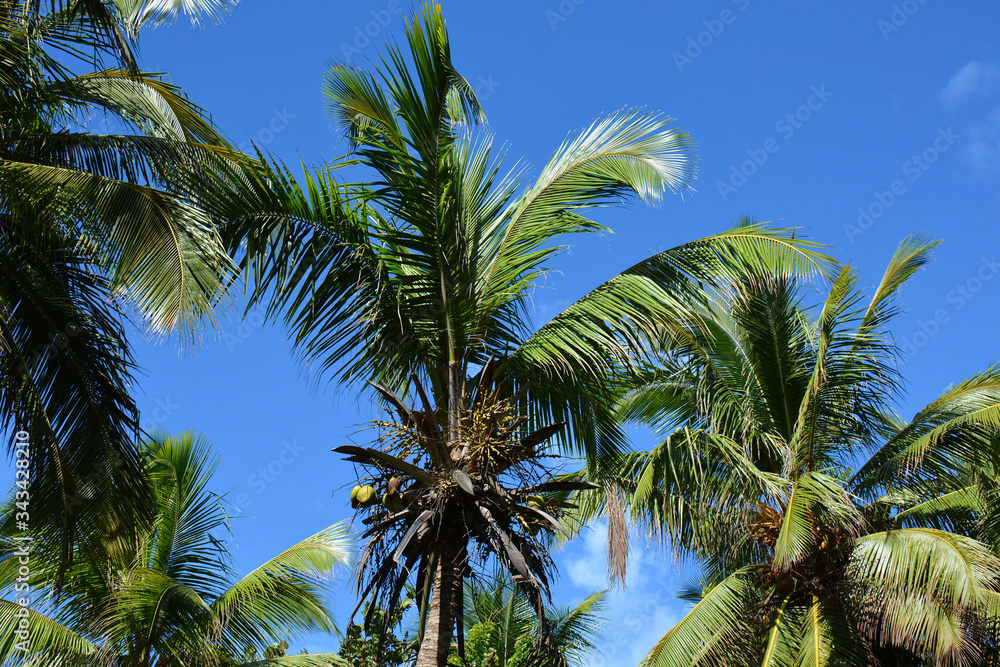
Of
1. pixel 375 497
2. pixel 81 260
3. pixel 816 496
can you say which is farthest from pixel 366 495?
pixel 816 496

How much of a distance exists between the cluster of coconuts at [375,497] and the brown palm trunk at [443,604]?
0.39 m

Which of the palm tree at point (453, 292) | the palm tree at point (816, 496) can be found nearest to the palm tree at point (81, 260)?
the palm tree at point (453, 292)

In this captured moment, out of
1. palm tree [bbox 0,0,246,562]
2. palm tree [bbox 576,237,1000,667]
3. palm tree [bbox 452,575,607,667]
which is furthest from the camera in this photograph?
palm tree [bbox 452,575,607,667]

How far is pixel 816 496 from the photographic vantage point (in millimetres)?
9141

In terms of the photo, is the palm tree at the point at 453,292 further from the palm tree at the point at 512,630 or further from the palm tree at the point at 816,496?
the palm tree at the point at 512,630

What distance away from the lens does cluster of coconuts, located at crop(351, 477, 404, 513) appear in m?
6.19

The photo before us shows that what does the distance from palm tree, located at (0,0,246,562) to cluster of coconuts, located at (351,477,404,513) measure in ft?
5.20

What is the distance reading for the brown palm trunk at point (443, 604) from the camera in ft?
19.3

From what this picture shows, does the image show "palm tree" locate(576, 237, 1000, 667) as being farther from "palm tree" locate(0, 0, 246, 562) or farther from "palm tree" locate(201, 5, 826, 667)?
"palm tree" locate(0, 0, 246, 562)

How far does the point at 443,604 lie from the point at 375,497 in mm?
881

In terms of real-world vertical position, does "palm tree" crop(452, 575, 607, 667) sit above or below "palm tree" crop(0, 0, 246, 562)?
below

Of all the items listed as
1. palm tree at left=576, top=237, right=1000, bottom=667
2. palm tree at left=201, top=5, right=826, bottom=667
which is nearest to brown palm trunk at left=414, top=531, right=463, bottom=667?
palm tree at left=201, top=5, right=826, bottom=667

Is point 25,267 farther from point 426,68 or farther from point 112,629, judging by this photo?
point 112,629

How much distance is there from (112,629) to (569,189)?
22.9ft
